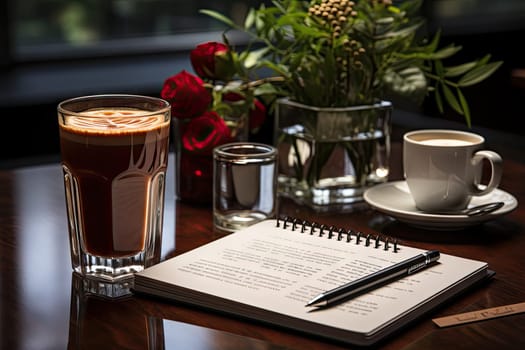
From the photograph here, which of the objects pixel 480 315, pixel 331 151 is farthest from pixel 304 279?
pixel 331 151

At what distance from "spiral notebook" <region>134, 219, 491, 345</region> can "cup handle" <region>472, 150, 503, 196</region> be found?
0.17 metres

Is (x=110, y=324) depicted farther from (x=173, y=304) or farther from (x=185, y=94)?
(x=185, y=94)

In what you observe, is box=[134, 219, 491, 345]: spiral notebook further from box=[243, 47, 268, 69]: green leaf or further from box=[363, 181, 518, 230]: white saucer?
box=[243, 47, 268, 69]: green leaf

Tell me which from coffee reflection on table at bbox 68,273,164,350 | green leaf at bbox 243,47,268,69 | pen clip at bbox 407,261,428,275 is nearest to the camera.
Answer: coffee reflection on table at bbox 68,273,164,350

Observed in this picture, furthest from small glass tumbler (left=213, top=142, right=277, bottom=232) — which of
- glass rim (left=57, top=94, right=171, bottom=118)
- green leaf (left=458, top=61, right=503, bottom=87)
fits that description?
green leaf (left=458, top=61, right=503, bottom=87)

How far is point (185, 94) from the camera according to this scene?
1.26m

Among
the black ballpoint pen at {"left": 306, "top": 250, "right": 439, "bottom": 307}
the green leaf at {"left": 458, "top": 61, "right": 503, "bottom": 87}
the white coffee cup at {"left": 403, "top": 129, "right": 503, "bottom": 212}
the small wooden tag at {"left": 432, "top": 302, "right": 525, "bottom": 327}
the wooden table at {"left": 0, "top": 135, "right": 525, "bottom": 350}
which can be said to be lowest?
the wooden table at {"left": 0, "top": 135, "right": 525, "bottom": 350}

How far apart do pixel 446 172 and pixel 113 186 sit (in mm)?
479

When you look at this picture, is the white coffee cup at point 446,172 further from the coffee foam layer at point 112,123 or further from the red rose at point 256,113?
the coffee foam layer at point 112,123

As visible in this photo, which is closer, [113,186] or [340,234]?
[113,186]

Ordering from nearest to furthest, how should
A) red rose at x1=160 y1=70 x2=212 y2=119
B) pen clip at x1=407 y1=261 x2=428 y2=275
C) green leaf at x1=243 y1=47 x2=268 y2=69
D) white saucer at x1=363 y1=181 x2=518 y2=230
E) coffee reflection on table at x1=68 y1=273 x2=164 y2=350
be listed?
coffee reflection on table at x1=68 y1=273 x2=164 y2=350 → pen clip at x1=407 y1=261 x2=428 y2=275 → white saucer at x1=363 y1=181 x2=518 y2=230 → red rose at x1=160 y1=70 x2=212 y2=119 → green leaf at x1=243 y1=47 x2=268 y2=69

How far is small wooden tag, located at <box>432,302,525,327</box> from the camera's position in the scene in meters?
0.87

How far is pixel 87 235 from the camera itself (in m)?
0.95

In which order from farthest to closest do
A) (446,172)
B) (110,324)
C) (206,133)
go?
(206,133) → (446,172) → (110,324)
